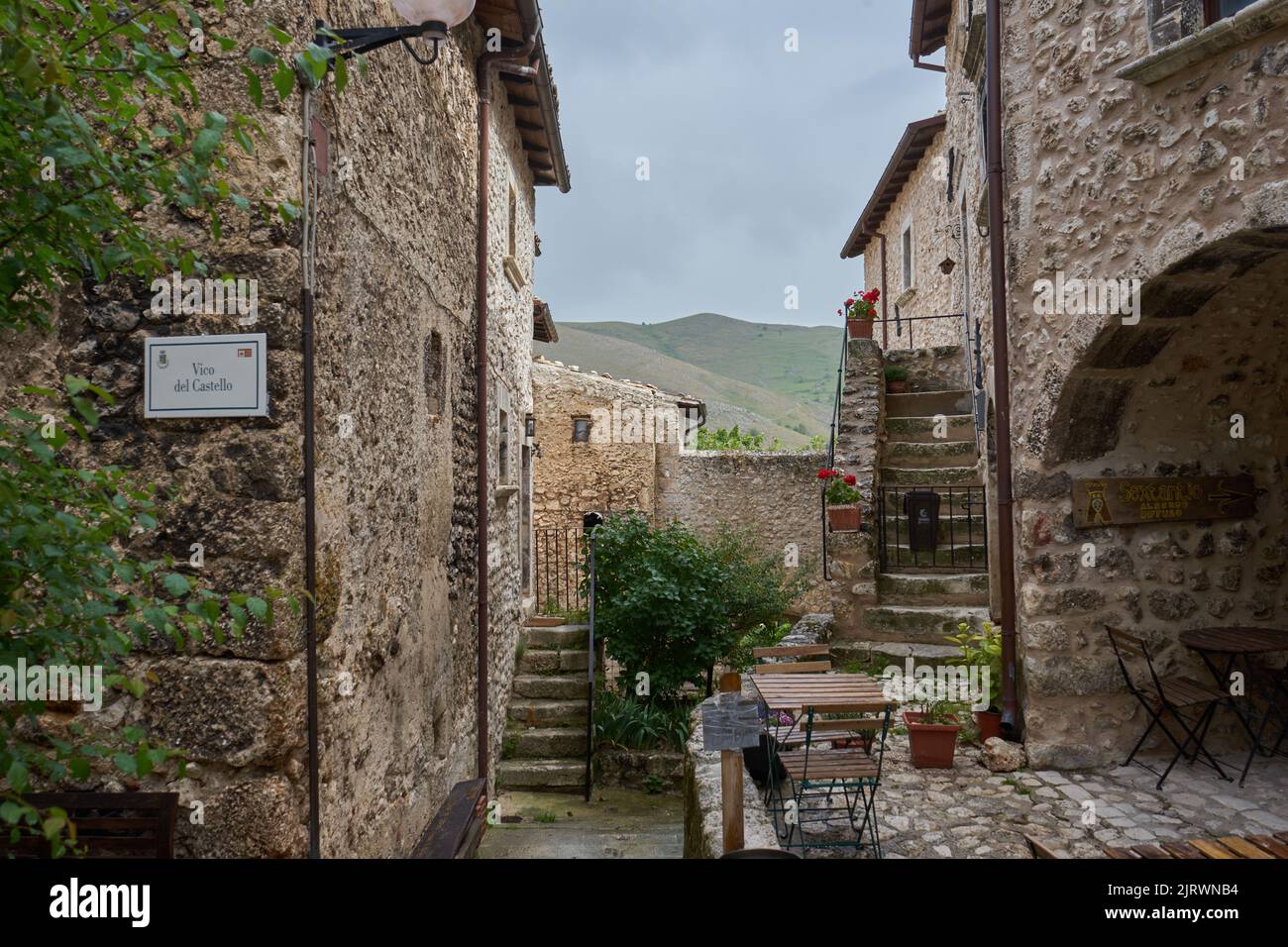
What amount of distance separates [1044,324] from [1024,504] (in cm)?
97

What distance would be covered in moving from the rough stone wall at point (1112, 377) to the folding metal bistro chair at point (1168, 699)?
0.11 metres

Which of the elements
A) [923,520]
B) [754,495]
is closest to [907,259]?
[754,495]

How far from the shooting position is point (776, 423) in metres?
58.9

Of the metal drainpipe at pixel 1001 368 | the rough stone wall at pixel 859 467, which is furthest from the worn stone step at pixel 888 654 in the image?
the metal drainpipe at pixel 1001 368

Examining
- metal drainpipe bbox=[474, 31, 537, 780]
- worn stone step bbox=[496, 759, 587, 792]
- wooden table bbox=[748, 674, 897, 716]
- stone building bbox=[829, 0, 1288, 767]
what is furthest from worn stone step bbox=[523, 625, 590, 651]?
stone building bbox=[829, 0, 1288, 767]

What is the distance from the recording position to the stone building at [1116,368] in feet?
13.8

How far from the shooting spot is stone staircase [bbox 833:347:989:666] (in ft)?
22.0

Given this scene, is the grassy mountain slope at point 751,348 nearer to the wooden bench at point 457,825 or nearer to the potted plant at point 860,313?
the potted plant at point 860,313

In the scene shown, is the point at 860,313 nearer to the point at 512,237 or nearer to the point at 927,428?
the point at 927,428

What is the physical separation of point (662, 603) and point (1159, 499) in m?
4.70

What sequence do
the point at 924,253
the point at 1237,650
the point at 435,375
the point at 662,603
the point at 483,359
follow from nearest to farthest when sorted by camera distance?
the point at 1237,650 → the point at 435,375 → the point at 483,359 → the point at 662,603 → the point at 924,253

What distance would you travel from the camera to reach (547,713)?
26.4 feet

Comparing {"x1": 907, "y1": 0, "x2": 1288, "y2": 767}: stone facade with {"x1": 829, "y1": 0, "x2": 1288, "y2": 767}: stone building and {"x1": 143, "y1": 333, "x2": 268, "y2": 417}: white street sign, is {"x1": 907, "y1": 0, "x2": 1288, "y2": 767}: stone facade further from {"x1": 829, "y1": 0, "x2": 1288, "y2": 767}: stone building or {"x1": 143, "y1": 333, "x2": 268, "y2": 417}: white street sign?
{"x1": 143, "y1": 333, "x2": 268, "y2": 417}: white street sign
